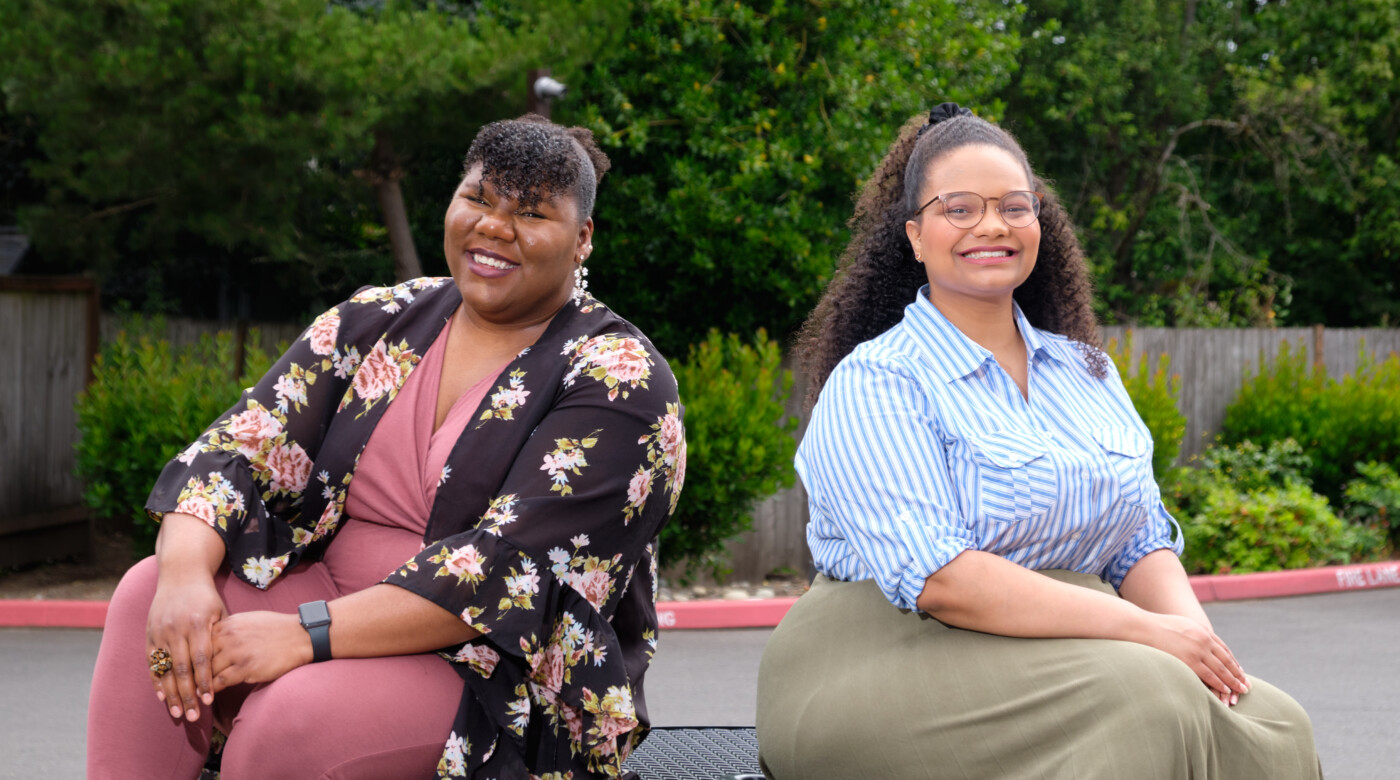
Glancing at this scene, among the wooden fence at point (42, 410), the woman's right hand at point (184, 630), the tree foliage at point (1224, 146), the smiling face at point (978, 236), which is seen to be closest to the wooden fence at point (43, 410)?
the wooden fence at point (42, 410)

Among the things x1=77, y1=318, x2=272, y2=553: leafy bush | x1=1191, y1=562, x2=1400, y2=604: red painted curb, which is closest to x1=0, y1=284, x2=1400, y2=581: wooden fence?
x1=77, y1=318, x2=272, y2=553: leafy bush

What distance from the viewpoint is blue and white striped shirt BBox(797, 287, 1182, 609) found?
2219 millimetres

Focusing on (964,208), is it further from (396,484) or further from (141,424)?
(141,424)

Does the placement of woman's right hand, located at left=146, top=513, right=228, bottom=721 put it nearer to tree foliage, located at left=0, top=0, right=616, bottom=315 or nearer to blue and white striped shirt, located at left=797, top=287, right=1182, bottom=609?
blue and white striped shirt, located at left=797, top=287, right=1182, bottom=609

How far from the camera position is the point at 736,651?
20.8ft

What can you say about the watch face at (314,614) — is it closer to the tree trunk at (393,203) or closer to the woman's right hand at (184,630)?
the woman's right hand at (184,630)

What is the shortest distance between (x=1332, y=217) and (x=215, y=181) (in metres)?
17.9

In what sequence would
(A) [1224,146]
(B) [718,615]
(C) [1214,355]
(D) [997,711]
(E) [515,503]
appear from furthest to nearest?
1. (A) [1224,146]
2. (C) [1214,355]
3. (B) [718,615]
4. (E) [515,503]
5. (D) [997,711]

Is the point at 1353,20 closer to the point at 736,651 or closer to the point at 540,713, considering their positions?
the point at 736,651

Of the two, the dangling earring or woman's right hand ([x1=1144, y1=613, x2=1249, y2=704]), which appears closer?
woman's right hand ([x1=1144, y1=613, x2=1249, y2=704])

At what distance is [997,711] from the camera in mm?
2105

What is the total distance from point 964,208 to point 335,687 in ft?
4.96

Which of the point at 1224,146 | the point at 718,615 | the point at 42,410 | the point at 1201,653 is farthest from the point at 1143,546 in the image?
the point at 1224,146

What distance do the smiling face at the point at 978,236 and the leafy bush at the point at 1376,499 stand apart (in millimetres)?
8461
